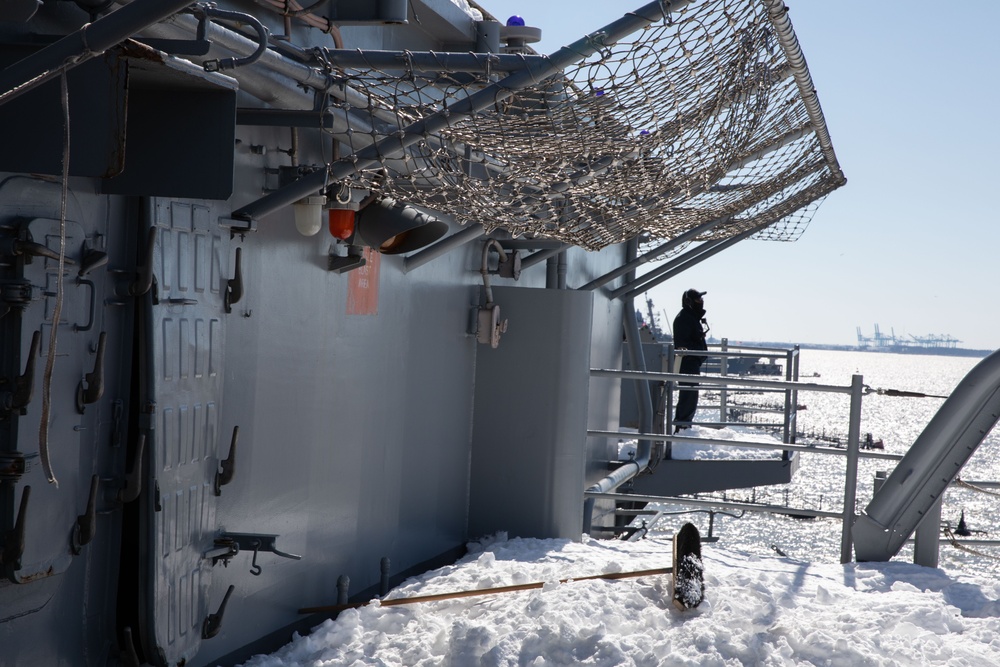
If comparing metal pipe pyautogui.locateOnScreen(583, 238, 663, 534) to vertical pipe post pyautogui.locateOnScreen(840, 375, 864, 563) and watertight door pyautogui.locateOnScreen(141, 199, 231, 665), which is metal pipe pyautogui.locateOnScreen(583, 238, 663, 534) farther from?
watertight door pyautogui.locateOnScreen(141, 199, 231, 665)

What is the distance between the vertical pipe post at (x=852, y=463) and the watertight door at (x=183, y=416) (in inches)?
132

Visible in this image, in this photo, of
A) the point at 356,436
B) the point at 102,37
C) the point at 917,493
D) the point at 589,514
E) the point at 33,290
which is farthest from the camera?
the point at 589,514

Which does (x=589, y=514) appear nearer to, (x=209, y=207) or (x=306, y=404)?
(x=306, y=404)

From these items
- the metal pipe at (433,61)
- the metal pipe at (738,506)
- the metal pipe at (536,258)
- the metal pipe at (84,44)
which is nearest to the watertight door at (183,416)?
the metal pipe at (433,61)

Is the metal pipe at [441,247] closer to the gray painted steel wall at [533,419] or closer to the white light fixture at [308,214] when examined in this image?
the gray painted steel wall at [533,419]

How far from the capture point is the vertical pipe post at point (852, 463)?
17.5ft

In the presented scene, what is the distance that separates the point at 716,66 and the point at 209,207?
1.64 m

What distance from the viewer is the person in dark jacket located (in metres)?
11.4

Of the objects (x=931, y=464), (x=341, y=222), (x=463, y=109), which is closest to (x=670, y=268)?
(x=931, y=464)

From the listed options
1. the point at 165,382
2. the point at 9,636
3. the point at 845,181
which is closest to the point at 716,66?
the point at 165,382

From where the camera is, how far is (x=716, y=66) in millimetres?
3232

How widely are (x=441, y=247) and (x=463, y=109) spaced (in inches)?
81.6

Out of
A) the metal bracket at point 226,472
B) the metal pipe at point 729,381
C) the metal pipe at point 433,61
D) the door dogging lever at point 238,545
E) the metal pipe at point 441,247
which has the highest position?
the metal pipe at point 433,61

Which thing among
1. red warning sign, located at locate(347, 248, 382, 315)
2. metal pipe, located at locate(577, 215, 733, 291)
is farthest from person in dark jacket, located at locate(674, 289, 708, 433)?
red warning sign, located at locate(347, 248, 382, 315)
